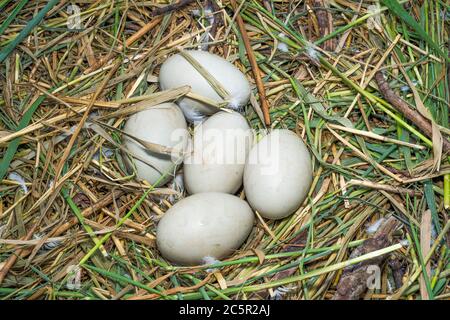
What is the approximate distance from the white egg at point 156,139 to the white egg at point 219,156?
0.04m

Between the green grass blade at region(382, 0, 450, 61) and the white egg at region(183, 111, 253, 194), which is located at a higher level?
the green grass blade at region(382, 0, 450, 61)

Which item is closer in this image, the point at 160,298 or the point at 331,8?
the point at 160,298

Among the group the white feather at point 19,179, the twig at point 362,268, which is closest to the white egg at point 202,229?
the twig at point 362,268

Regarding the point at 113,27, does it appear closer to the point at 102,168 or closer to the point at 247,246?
the point at 102,168

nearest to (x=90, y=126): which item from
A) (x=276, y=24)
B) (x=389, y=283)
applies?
(x=276, y=24)

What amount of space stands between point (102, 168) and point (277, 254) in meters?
0.54

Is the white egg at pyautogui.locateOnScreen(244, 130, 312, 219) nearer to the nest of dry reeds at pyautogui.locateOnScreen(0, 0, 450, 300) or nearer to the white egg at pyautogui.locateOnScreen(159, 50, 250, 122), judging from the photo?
the nest of dry reeds at pyautogui.locateOnScreen(0, 0, 450, 300)

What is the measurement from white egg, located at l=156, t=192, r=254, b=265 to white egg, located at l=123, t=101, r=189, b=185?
144 mm

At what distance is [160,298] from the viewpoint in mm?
1408

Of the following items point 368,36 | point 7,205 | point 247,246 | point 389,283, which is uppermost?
point 368,36

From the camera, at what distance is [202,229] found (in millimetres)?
1438

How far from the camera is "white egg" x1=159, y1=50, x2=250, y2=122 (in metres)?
1.63

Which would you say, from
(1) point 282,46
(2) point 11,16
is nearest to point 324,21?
(1) point 282,46

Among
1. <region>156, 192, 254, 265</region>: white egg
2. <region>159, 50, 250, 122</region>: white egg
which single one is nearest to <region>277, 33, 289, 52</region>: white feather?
<region>159, 50, 250, 122</region>: white egg
